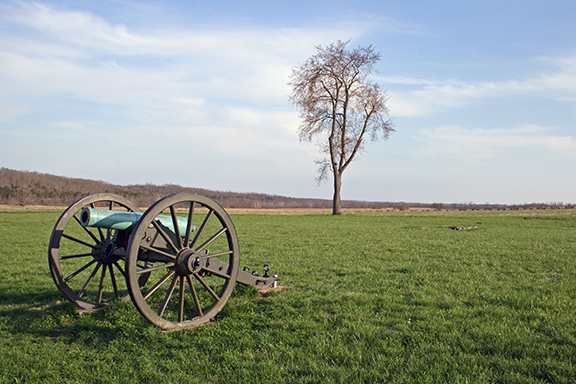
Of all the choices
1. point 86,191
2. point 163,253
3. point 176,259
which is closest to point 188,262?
point 176,259

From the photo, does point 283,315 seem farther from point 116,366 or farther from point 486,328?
point 486,328

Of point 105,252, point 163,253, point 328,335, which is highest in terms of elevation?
point 163,253

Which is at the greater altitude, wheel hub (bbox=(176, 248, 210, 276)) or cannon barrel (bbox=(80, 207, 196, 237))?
cannon barrel (bbox=(80, 207, 196, 237))

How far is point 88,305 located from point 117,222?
1470 millimetres

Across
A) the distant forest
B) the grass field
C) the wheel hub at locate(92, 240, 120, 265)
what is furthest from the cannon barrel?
the distant forest

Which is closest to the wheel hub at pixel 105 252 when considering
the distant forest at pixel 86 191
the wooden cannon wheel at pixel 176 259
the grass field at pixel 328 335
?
the grass field at pixel 328 335

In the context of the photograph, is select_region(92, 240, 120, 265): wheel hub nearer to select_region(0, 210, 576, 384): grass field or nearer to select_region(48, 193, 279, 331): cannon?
select_region(48, 193, 279, 331): cannon

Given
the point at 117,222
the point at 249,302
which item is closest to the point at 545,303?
the point at 249,302

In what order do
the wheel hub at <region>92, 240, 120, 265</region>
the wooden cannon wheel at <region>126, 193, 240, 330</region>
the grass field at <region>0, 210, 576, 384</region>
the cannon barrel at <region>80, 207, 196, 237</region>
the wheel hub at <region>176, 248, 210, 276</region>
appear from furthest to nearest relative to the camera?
the wheel hub at <region>92, 240, 120, 265</region>, the wheel hub at <region>176, 248, 210, 276</region>, the cannon barrel at <region>80, 207, 196, 237</region>, the wooden cannon wheel at <region>126, 193, 240, 330</region>, the grass field at <region>0, 210, 576, 384</region>

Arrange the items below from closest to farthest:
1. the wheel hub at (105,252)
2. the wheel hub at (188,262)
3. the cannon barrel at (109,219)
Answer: the cannon barrel at (109,219)
the wheel hub at (188,262)
the wheel hub at (105,252)

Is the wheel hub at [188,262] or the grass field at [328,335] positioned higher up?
the wheel hub at [188,262]

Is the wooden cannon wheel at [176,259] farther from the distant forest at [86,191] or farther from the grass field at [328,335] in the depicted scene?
the distant forest at [86,191]

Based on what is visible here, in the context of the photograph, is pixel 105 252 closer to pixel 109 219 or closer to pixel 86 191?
pixel 109 219

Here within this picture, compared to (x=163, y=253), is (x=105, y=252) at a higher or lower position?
lower
